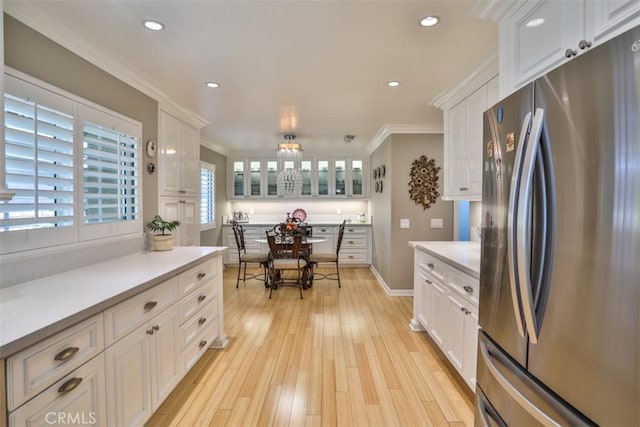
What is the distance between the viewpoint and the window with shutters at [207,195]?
17.6 ft

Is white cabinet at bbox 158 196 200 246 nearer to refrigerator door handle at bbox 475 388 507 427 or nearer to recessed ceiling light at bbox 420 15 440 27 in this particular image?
recessed ceiling light at bbox 420 15 440 27

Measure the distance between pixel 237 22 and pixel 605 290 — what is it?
84.3 inches

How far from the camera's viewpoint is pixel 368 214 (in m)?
6.76

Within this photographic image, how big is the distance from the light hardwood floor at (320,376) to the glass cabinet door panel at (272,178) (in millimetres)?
3266

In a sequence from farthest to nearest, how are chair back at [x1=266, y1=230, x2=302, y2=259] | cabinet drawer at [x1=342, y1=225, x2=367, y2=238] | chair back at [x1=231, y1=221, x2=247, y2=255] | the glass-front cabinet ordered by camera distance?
the glass-front cabinet < cabinet drawer at [x1=342, y1=225, x2=367, y2=238] < chair back at [x1=231, y1=221, x2=247, y2=255] < chair back at [x1=266, y1=230, x2=302, y2=259]

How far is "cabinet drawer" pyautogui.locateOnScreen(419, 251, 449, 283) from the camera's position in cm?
251

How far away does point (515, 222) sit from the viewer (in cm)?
102

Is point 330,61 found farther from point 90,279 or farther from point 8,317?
point 8,317

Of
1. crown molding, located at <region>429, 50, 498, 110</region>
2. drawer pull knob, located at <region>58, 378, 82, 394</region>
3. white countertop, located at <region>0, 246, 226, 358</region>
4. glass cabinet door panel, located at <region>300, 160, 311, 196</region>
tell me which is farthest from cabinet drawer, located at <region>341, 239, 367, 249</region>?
drawer pull knob, located at <region>58, 378, 82, 394</region>

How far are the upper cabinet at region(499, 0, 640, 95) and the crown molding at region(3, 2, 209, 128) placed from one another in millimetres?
2615

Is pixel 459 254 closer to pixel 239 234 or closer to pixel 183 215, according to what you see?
pixel 183 215

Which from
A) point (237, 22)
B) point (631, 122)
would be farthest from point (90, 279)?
point (631, 122)

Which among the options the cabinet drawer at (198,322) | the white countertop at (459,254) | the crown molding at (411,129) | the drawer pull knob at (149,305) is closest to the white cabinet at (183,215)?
the cabinet drawer at (198,322)

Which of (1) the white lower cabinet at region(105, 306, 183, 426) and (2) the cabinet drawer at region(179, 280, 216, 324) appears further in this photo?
(2) the cabinet drawer at region(179, 280, 216, 324)
